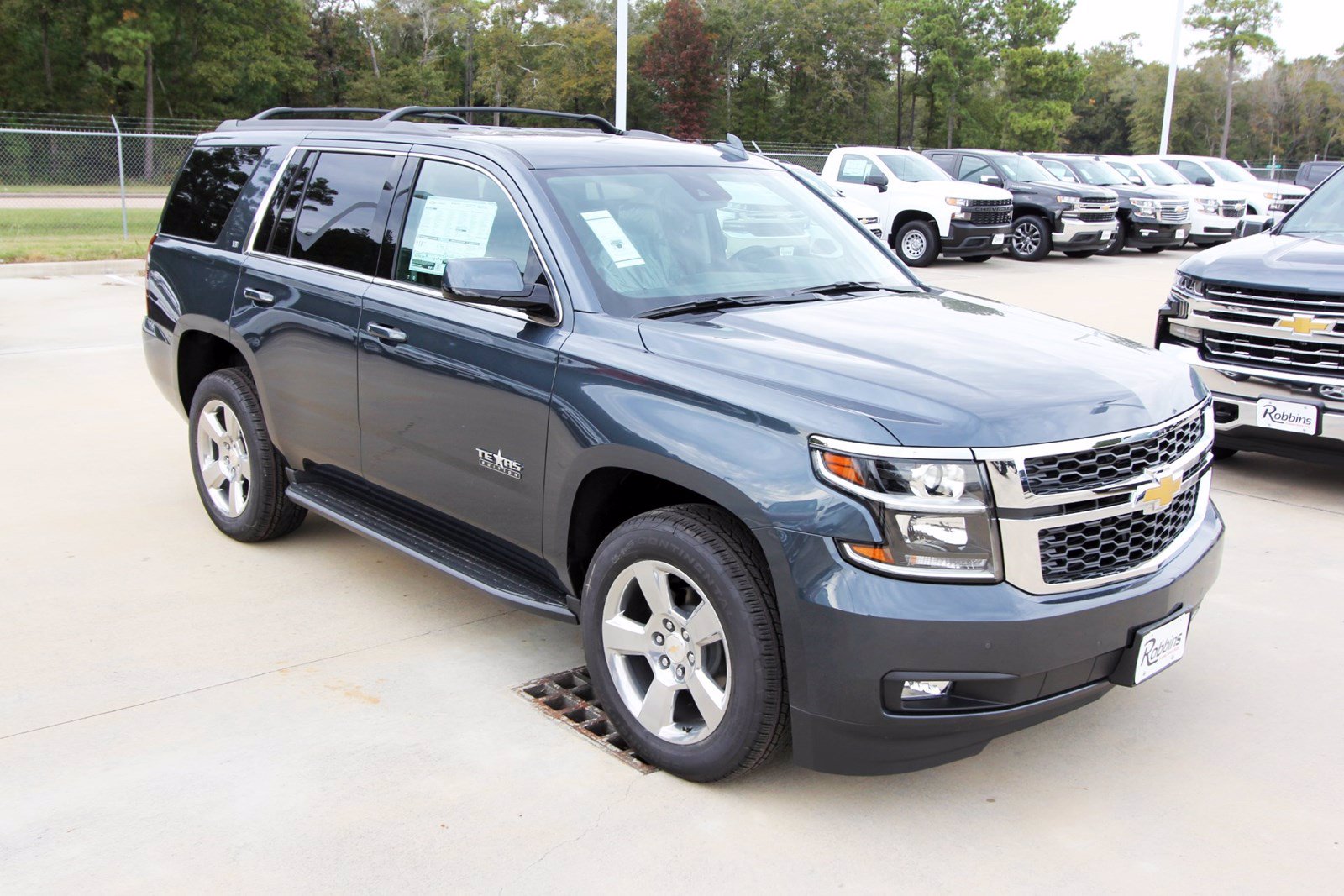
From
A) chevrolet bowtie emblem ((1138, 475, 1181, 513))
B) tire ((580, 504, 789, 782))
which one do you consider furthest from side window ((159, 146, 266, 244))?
chevrolet bowtie emblem ((1138, 475, 1181, 513))

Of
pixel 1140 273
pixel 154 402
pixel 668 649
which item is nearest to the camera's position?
pixel 668 649

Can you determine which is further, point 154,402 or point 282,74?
point 282,74

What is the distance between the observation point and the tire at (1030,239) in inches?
825

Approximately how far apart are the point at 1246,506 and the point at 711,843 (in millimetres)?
4506

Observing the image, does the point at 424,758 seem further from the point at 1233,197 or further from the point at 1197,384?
the point at 1233,197

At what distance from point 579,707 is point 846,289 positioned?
5.78 ft

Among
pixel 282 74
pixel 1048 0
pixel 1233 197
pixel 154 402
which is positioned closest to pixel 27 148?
pixel 154 402

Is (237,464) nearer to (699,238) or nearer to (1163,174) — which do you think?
(699,238)

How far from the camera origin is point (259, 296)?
5.05 metres

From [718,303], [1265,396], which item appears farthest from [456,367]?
[1265,396]

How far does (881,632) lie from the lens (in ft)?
9.69

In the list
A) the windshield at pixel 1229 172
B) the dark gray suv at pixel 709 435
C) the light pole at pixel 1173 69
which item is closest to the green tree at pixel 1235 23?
the light pole at pixel 1173 69

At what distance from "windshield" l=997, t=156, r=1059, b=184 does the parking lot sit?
16.7m

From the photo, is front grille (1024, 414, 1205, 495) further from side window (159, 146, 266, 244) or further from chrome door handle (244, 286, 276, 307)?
side window (159, 146, 266, 244)
